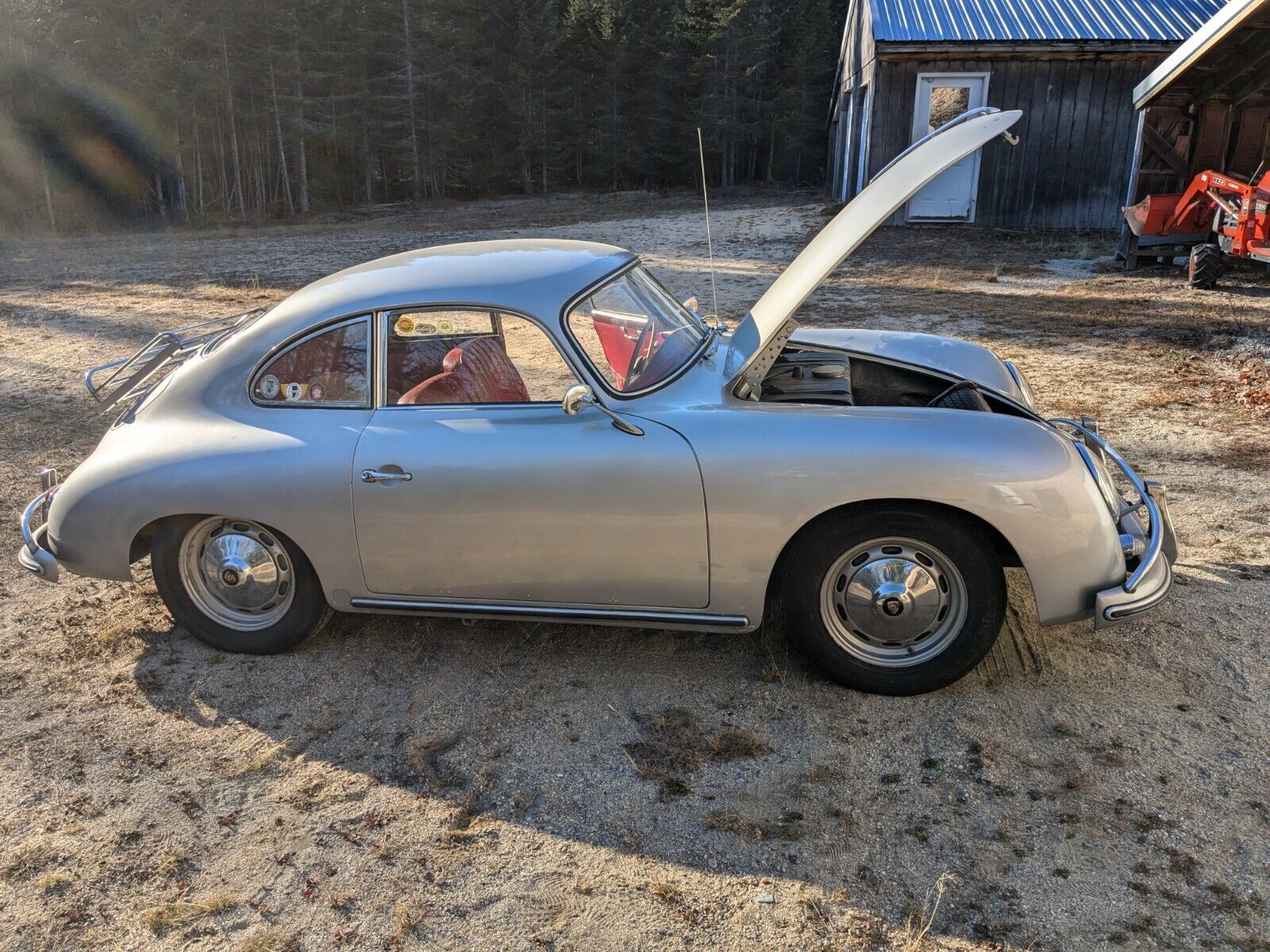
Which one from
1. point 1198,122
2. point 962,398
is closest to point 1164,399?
point 962,398

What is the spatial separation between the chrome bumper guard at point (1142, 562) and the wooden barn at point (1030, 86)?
14.4m

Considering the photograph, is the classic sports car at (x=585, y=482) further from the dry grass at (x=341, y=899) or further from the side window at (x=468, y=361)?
the dry grass at (x=341, y=899)

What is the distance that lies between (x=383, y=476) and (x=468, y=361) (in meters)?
0.67

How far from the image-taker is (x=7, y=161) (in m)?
28.7

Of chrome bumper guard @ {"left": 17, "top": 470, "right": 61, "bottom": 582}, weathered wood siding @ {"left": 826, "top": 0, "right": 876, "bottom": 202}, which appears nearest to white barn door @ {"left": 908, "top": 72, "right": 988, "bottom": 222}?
weathered wood siding @ {"left": 826, "top": 0, "right": 876, "bottom": 202}

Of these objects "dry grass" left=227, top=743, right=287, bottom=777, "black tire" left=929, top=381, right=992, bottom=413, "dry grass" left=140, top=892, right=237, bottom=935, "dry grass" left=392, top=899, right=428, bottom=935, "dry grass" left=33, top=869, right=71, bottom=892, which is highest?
"black tire" left=929, top=381, right=992, bottom=413

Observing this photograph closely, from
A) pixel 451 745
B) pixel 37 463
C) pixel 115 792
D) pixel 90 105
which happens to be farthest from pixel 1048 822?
pixel 90 105

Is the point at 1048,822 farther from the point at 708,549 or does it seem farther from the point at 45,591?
the point at 45,591

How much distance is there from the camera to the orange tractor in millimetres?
11445

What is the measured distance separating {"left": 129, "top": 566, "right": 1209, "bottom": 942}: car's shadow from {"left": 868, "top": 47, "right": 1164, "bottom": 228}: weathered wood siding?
15846 millimetres

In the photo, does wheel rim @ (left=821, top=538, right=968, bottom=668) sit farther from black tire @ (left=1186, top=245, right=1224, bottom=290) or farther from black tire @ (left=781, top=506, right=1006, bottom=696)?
black tire @ (left=1186, top=245, right=1224, bottom=290)

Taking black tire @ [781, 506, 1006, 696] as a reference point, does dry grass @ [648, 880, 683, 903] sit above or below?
below

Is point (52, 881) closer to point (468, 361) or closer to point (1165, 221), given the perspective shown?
point (468, 361)

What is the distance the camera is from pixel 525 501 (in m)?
3.60
